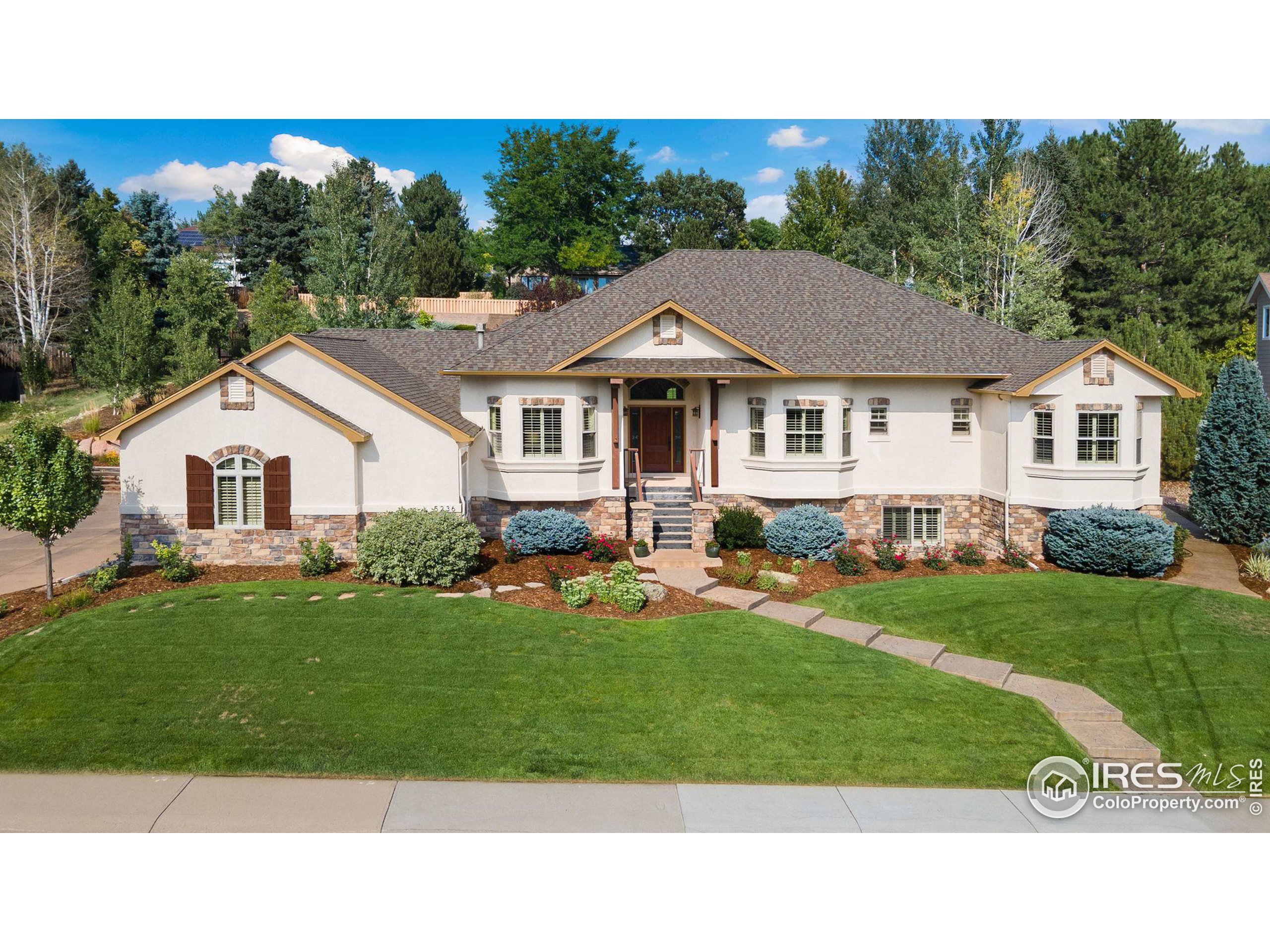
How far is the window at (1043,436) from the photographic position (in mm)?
20984

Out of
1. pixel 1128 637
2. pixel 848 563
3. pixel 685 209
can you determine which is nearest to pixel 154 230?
pixel 685 209

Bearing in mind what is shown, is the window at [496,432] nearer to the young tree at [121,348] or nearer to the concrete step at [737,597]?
the concrete step at [737,597]

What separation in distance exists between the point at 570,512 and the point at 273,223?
45847mm

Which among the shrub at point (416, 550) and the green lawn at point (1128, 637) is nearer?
the green lawn at point (1128, 637)

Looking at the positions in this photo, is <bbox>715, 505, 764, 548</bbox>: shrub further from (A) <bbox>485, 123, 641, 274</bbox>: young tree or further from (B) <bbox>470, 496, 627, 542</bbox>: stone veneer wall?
(A) <bbox>485, 123, 641, 274</bbox>: young tree

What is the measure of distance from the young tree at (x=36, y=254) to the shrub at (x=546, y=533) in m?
24.0

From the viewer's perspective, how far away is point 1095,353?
67.4 ft

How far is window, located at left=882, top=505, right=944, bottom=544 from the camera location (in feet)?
74.5

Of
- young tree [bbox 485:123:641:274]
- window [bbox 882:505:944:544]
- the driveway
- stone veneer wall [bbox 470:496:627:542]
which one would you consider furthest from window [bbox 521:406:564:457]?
young tree [bbox 485:123:641:274]

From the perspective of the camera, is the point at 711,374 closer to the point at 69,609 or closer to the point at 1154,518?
the point at 1154,518

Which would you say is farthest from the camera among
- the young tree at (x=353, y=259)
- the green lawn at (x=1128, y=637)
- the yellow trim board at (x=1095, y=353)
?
the young tree at (x=353, y=259)

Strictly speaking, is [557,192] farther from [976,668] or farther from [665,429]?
[976,668]

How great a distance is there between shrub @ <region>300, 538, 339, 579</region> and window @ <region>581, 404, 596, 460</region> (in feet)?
21.8

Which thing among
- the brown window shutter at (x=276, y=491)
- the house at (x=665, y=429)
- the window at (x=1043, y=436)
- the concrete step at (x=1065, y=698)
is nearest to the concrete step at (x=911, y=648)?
the concrete step at (x=1065, y=698)
